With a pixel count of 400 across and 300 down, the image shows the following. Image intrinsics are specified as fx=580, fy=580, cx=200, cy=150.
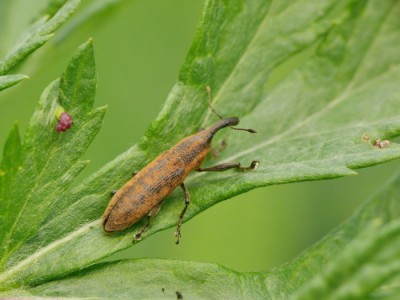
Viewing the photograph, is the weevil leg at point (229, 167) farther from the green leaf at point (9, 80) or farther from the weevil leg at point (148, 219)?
the green leaf at point (9, 80)

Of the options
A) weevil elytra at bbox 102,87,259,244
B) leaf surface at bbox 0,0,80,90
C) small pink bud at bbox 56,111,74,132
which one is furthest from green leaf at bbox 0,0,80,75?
weevil elytra at bbox 102,87,259,244

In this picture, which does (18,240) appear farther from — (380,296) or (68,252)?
(380,296)

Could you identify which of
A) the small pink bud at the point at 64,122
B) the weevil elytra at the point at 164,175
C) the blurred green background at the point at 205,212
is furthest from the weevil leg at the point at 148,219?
the blurred green background at the point at 205,212

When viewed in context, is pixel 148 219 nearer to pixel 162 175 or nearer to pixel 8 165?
pixel 162 175

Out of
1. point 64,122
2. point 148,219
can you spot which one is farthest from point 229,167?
point 64,122

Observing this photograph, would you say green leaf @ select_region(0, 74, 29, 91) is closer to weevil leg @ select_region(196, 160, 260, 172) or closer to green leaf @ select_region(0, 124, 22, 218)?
green leaf @ select_region(0, 124, 22, 218)

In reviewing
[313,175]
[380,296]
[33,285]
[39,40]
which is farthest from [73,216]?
[380,296]
